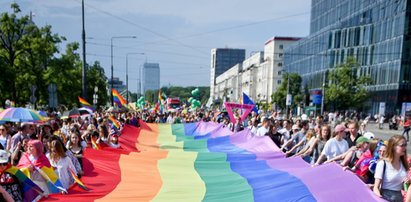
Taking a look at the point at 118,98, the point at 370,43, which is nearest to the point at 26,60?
the point at 118,98

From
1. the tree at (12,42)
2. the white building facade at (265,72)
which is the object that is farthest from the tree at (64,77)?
the white building facade at (265,72)

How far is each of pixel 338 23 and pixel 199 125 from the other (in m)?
50.0

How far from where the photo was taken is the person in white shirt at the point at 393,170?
4453 millimetres

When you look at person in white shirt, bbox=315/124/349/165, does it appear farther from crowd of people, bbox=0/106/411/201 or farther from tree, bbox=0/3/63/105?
tree, bbox=0/3/63/105

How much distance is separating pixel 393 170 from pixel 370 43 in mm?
52499

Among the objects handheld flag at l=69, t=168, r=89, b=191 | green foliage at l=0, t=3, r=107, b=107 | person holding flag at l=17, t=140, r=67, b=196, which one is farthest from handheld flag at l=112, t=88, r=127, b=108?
person holding flag at l=17, t=140, r=67, b=196

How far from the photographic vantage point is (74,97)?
1155 inches

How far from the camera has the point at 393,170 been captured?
4.48 metres

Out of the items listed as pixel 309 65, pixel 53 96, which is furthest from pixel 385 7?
pixel 53 96

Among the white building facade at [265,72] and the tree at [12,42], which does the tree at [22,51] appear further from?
the white building facade at [265,72]

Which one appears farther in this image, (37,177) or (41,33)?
(41,33)

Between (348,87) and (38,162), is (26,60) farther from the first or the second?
(348,87)

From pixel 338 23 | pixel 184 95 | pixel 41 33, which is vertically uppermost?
pixel 338 23

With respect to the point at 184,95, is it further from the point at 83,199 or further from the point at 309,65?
the point at 83,199
